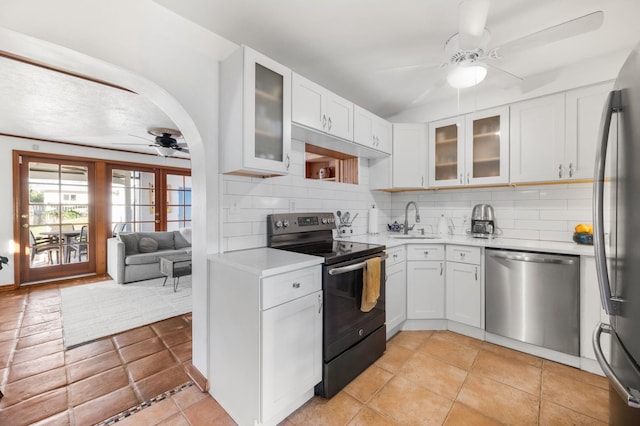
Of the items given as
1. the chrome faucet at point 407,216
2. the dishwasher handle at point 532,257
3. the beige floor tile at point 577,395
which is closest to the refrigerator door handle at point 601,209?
the beige floor tile at point 577,395

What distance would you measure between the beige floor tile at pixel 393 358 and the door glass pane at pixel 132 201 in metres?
5.41

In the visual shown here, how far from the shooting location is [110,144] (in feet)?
15.5

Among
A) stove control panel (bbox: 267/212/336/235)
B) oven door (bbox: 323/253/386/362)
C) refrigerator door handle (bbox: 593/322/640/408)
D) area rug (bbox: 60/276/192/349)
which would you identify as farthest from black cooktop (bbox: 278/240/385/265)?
area rug (bbox: 60/276/192/349)

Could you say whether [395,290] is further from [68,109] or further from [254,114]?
[68,109]

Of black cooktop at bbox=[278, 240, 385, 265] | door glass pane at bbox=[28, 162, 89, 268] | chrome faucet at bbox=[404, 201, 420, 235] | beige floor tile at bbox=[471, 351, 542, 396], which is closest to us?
black cooktop at bbox=[278, 240, 385, 265]

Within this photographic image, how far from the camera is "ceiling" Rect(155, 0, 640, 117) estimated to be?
1.70 m

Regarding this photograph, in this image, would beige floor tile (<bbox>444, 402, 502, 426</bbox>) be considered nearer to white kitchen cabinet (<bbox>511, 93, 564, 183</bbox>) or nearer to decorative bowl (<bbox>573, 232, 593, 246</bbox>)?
decorative bowl (<bbox>573, 232, 593, 246</bbox>)

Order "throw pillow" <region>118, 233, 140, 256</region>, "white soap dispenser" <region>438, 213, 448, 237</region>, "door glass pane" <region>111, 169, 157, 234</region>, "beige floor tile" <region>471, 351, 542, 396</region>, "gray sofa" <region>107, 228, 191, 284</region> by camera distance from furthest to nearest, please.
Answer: "door glass pane" <region>111, 169, 157, 234</region> → "throw pillow" <region>118, 233, 140, 256</region> → "gray sofa" <region>107, 228, 191, 284</region> → "white soap dispenser" <region>438, 213, 448, 237</region> → "beige floor tile" <region>471, 351, 542, 396</region>

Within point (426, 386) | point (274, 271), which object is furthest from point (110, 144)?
point (426, 386)

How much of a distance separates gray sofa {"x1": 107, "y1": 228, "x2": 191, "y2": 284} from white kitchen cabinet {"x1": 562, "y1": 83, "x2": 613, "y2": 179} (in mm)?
5267

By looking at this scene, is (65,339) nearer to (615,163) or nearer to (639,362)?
(639,362)

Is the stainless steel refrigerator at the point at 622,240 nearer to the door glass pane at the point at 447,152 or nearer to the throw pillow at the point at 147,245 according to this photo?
the door glass pane at the point at 447,152

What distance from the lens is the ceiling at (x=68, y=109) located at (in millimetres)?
2581

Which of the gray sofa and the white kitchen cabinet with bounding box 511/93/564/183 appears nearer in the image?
the white kitchen cabinet with bounding box 511/93/564/183
